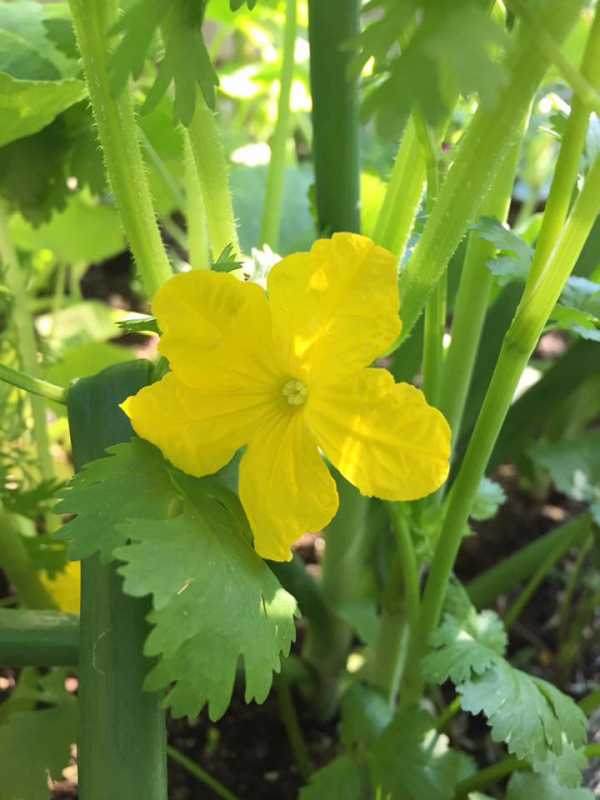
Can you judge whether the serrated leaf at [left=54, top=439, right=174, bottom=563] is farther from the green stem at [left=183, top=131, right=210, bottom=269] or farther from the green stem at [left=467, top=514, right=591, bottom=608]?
the green stem at [left=467, top=514, right=591, bottom=608]

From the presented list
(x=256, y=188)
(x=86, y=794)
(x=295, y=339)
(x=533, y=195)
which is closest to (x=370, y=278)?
(x=295, y=339)

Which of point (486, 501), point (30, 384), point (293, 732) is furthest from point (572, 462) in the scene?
point (30, 384)

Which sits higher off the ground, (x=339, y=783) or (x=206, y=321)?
(x=206, y=321)

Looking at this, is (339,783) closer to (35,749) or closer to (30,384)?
(35,749)

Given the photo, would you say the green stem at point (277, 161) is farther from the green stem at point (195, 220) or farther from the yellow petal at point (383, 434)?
the yellow petal at point (383, 434)

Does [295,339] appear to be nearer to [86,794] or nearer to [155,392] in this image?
[155,392]

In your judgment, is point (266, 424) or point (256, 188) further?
point (256, 188)
